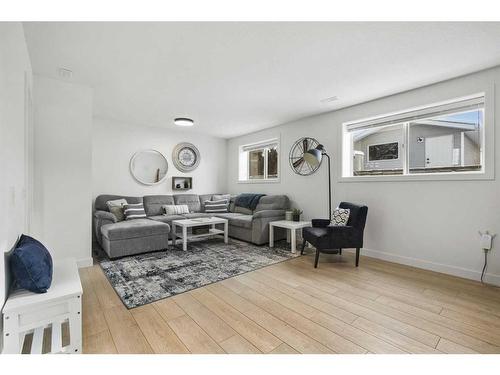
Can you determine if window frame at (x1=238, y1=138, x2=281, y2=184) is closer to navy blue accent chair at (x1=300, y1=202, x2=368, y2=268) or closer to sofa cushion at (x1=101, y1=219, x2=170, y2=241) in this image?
navy blue accent chair at (x1=300, y1=202, x2=368, y2=268)

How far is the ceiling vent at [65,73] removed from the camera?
8.52 feet

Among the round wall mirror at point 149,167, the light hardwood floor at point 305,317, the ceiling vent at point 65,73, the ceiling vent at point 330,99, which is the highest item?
the ceiling vent at point 65,73

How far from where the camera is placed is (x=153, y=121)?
15.4ft

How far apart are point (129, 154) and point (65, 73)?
2279 mm

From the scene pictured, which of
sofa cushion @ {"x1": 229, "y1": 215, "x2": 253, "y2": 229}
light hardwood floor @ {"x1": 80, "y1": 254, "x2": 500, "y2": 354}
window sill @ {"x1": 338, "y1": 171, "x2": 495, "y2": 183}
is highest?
window sill @ {"x1": 338, "y1": 171, "x2": 495, "y2": 183}

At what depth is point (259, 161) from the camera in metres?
5.70

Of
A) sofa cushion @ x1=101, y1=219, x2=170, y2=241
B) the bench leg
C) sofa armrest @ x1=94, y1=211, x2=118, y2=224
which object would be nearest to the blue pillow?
the bench leg

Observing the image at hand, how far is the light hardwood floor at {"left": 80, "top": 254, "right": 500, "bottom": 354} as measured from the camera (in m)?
1.54

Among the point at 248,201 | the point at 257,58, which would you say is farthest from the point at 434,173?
the point at 248,201

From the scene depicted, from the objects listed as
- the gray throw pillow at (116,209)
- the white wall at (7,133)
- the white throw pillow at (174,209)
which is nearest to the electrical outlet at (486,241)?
the white wall at (7,133)

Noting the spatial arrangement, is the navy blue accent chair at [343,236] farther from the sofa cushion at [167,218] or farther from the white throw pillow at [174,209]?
the white throw pillow at [174,209]

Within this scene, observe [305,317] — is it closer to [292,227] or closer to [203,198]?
[292,227]

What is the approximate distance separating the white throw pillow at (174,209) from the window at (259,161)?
5.71ft

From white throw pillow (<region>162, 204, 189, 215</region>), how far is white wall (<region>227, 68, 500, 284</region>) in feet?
8.49
